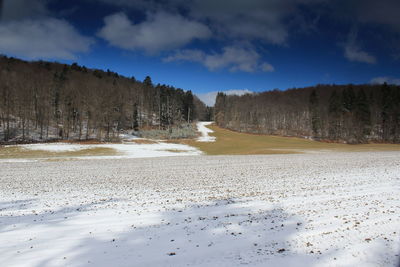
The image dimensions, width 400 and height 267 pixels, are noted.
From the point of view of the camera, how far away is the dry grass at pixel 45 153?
3140 cm

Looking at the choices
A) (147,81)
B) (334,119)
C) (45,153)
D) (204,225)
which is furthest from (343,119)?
(147,81)

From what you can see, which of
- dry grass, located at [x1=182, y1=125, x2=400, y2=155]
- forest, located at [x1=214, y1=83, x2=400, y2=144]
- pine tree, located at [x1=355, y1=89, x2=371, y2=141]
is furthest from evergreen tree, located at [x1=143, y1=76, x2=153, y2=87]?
pine tree, located at [x1=355, y1=89, x2=371, y2=141]

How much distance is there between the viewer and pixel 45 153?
111 ft

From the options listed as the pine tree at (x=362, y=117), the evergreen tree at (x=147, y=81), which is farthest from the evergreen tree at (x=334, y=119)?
the evergreen tree at (x=147, y=81)

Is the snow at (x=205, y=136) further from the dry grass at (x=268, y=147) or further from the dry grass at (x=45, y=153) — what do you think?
the dry grass at (x=45, y=153)

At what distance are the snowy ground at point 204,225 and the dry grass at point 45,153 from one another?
22.0 m

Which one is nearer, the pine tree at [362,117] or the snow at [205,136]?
the snow at [205,136]

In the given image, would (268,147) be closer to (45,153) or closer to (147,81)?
(45,153)

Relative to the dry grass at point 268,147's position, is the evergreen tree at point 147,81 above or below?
above

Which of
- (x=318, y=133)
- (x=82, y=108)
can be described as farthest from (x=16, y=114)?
(x=318, y=133)

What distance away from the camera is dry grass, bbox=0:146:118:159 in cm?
3140

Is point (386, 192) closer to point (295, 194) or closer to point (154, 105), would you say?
point (295, 194)

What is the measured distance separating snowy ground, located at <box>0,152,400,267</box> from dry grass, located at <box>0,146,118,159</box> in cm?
2195

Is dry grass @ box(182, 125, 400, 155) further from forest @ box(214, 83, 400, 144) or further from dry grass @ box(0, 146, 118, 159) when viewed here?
dry grass @ box(0, 146, 118, 159)
